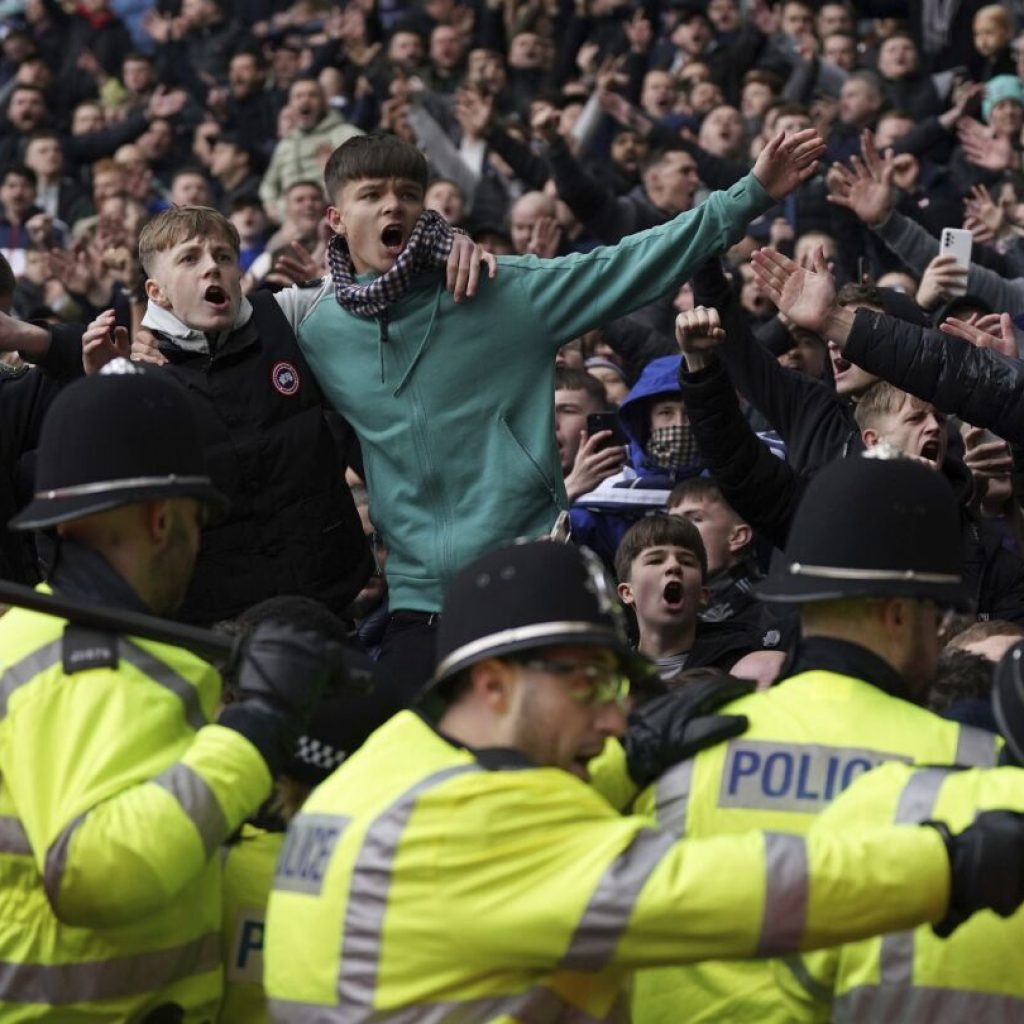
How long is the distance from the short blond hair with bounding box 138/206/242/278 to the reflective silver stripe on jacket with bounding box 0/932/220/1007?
2645mm

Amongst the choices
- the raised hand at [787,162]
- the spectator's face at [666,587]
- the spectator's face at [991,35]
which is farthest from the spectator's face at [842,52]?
the raised hand at [787,162]

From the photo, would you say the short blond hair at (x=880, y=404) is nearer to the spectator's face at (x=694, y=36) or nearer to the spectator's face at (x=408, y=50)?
the spectator's face at (x=694, y=36)

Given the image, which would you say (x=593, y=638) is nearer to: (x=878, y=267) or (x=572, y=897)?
(x=572, y=897)

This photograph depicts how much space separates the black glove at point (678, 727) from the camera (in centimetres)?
421

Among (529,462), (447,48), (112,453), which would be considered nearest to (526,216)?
(447,48)

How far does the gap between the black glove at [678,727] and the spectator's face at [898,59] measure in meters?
12.0

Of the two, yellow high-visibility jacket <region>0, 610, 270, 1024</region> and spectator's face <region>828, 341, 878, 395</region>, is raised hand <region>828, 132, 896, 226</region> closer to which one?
spectator's face <region>828, 341, 878, 395</region>

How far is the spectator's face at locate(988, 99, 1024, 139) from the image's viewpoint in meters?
13.1

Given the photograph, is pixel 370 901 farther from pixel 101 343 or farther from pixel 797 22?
pixel 797 22

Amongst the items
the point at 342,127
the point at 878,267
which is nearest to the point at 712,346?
the point at 878,267

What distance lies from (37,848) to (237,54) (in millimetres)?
16084

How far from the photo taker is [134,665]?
14.4ft

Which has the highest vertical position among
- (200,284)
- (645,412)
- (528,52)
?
(528,52)

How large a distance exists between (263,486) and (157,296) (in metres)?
0.68
